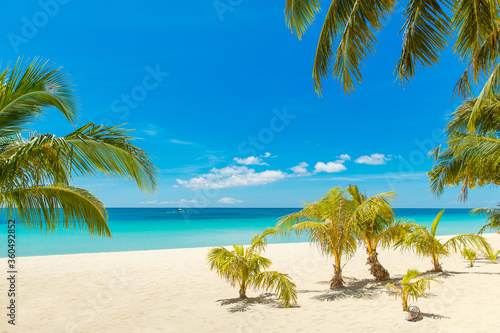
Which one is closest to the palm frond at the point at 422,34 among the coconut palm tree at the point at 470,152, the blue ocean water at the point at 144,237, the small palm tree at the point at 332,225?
the coconut palm tree at the point at 470,152

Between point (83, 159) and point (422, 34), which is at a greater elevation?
point (422, 34)

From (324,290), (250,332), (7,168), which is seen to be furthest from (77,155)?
(324,290)

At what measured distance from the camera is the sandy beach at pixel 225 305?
510 centimetres

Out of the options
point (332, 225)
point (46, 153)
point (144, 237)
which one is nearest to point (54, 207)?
point (46, 153)

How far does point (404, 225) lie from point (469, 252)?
136 inches

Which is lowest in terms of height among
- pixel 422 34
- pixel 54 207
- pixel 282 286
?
pixel 282 286

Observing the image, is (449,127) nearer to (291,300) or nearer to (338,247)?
(338,247)

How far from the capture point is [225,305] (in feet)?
21.0

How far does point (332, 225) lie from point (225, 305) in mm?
2884

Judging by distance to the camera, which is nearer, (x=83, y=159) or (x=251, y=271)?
(x=83, y=159)

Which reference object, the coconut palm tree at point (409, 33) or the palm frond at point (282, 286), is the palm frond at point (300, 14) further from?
the palm frond at point (282, 286)

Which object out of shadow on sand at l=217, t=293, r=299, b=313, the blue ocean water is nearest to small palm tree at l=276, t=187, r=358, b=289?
shadow on sand at l=217, t=293, r=299, b=313

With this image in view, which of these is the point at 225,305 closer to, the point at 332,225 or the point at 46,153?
the point at 332,225

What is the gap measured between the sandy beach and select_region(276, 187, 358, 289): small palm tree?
920 millimetres
